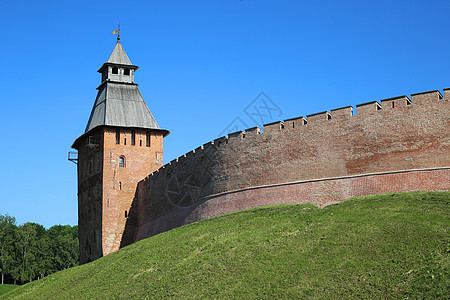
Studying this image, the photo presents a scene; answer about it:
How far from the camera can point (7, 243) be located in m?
65.1

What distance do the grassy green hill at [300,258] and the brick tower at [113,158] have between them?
11.1 m

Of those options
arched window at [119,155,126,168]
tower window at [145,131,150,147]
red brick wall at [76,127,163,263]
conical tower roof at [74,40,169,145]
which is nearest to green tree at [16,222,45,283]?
red brick wall at [76,127,163,263]

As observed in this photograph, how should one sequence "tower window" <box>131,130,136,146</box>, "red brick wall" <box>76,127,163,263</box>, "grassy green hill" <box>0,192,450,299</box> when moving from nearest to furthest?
"grassy green hill" <box>0,192,450,299</box> → "red brick wall" <box>76,127,163,263</box> → "tower window" <box>131,130,136,146</box>

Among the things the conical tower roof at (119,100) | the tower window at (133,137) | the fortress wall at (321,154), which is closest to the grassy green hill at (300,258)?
the fortress wall at (321,154)

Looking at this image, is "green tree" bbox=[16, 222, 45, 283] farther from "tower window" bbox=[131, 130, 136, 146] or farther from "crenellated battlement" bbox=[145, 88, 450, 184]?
"crenellated battlement" bbox=[145, 88, 450, 184]

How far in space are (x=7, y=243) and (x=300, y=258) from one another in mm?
52341

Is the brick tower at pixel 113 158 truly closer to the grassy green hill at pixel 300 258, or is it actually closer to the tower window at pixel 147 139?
the tower window at pixel 147 139

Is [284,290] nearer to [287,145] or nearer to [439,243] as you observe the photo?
[439,243]

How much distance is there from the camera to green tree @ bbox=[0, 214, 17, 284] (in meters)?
63.8

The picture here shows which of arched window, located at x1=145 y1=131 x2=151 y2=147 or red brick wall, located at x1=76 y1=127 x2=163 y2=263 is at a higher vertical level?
arched window, located at x1=145 y1=131 x2=151 y2=147

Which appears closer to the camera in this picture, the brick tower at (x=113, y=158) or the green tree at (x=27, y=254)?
the brick tower at (x=113, y=158)

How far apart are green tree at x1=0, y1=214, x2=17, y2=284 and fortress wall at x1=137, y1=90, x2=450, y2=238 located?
1391 inches

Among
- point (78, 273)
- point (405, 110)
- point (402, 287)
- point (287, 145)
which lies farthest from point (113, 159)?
point (402, 287)

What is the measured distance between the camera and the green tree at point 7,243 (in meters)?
63.8
